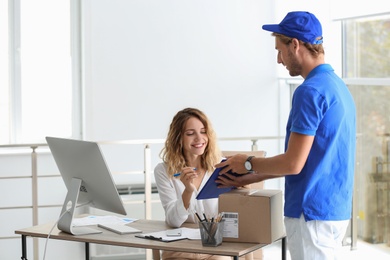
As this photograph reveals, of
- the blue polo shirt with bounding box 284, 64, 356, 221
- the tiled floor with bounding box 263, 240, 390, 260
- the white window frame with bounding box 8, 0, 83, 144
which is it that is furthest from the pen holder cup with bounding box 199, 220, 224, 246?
the white window frame with bounding box 8, 0, 83, 144

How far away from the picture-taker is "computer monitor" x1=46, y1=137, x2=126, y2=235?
10.4 ft

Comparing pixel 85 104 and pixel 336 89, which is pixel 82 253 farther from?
pixel 336 89

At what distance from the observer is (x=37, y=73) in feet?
19.6

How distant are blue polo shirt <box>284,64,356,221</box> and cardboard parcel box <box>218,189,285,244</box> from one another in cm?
28

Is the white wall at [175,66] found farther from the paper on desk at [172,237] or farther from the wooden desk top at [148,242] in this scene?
the paper on desk at [172,237]

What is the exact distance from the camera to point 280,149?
621 cm

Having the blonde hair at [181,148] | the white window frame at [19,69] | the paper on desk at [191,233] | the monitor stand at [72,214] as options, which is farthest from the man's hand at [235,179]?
the white window frame at [19,69]

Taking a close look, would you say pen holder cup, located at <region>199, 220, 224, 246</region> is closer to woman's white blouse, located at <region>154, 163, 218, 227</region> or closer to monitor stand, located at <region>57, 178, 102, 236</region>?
woman's white blouse, located at <region>154, 163, 218, 227</region>

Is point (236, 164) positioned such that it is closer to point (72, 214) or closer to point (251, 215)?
point (251, 215)

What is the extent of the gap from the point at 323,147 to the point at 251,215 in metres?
0.52

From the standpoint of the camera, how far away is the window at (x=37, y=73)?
5926 mm

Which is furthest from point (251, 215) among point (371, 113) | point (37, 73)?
point (37, 73)

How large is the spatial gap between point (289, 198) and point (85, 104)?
3.44 m

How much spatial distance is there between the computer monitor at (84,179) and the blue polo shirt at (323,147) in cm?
87
